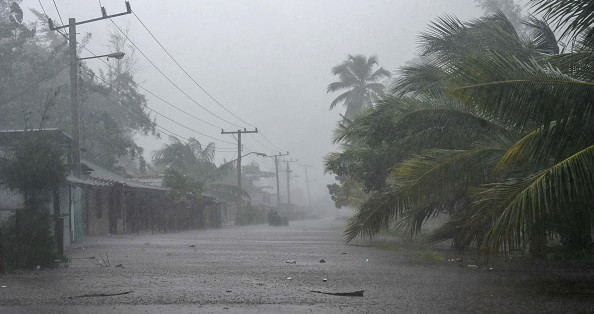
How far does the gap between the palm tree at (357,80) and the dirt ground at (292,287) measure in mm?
43000

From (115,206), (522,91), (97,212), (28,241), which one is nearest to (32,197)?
(28,241)

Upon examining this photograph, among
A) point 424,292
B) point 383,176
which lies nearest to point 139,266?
point 424,292

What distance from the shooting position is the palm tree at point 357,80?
57781 mm

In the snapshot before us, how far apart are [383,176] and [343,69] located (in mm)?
35861

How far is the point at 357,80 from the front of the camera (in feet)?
193

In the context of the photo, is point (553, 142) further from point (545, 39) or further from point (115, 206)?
point (115, 206)

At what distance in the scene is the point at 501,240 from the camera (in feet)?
33.3

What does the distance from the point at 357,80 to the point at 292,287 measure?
163 ft

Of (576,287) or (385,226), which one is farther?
(385,226)

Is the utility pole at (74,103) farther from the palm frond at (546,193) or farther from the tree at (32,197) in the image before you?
the palm frond at (546,193)

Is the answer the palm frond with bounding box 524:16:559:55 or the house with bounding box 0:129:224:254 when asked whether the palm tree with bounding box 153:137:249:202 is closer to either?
the house with bounding box 0:129:224:254

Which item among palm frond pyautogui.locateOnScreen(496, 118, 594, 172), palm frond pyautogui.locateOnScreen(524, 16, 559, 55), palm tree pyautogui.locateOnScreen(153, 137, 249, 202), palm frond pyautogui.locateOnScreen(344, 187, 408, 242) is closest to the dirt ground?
palm frond pyautogui.locateOnScreen(496, 118, 594, 172)

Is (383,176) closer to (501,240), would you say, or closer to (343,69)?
(501,240)

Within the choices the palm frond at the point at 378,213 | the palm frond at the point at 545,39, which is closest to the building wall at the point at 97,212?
the palm frond at the point at 378,213
